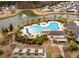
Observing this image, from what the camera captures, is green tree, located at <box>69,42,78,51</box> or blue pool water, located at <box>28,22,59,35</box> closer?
green tree, located at <box>69,42,78,51</box>

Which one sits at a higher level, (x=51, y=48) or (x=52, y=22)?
(x=52, y=22)

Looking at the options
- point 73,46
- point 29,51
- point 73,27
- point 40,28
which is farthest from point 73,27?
point 29,51

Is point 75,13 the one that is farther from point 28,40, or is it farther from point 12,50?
point 12,50

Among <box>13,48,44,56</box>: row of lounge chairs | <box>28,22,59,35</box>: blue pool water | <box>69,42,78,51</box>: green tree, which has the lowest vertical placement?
<box>13,48,44,56</box>: row of lounge chairs

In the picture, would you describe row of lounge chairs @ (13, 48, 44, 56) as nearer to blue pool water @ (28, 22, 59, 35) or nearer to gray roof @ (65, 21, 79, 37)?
blue pool water @ (28, 22, 59, 35)

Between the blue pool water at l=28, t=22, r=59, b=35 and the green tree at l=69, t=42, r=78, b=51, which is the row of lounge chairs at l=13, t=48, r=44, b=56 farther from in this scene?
the green tree at l=69, t=42, r=78, b=51

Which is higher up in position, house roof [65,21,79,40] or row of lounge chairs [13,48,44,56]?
house roof [65,21,79,40]

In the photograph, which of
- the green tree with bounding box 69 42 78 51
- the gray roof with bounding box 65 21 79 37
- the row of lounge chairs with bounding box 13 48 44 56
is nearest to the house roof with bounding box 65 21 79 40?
the gray roof with bounding box 65 21 79 37

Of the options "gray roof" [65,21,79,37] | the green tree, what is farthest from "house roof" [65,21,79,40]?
the green tree

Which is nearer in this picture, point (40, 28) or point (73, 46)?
point (73, 46)

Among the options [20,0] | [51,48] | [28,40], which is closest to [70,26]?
[51,48]

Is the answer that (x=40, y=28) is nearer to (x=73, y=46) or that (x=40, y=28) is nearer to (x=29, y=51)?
(x=29, y=51)
